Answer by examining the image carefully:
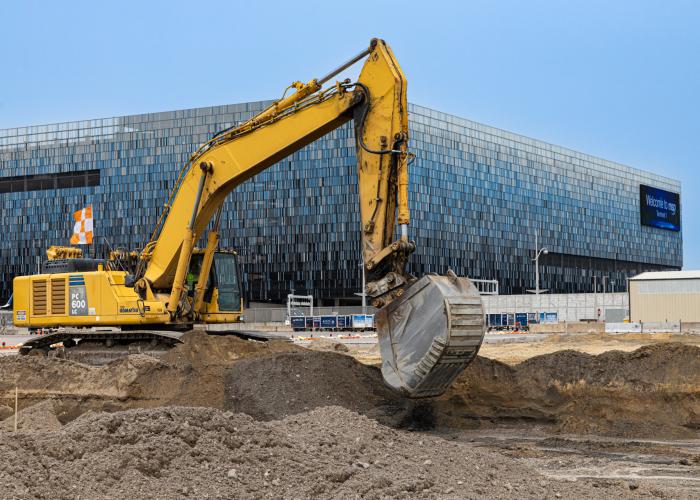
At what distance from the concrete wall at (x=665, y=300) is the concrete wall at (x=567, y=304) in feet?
38.0

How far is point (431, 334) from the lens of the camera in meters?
11.0

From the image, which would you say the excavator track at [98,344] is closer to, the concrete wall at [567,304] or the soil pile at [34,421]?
the soil pile at [34,421]

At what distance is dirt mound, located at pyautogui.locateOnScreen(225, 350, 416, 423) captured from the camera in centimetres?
1267

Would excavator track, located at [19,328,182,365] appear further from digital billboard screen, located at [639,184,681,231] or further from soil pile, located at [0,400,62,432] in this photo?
digital billboard screen, located at [639,184,681,231]

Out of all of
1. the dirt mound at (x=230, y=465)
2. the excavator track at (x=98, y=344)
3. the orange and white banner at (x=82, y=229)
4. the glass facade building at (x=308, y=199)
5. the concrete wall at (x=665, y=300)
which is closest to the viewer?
Result: the dirt mound at (x=230, y=465)

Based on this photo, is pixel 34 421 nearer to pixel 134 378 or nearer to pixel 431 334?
pixel 134 378

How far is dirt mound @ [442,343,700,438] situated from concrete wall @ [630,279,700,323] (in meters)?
39.2

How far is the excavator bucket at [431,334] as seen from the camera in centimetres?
1091

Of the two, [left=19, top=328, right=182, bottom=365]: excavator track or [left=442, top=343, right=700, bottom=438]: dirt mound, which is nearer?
[left=442, top=343, right=700, bottom=438]: dirt mound

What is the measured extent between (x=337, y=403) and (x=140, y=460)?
516 centimetres

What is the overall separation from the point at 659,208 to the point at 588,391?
11188cm

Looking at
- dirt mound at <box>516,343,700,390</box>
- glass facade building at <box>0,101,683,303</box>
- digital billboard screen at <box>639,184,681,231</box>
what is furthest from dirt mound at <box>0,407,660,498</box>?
digital billboard screen at <box>639,184,681,231</box>

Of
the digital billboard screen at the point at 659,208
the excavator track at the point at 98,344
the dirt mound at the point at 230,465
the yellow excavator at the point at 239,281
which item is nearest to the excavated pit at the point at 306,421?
the dirt mound at the point at 230,465

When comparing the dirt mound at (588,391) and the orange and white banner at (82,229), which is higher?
the orange and white banner at (82,229)
